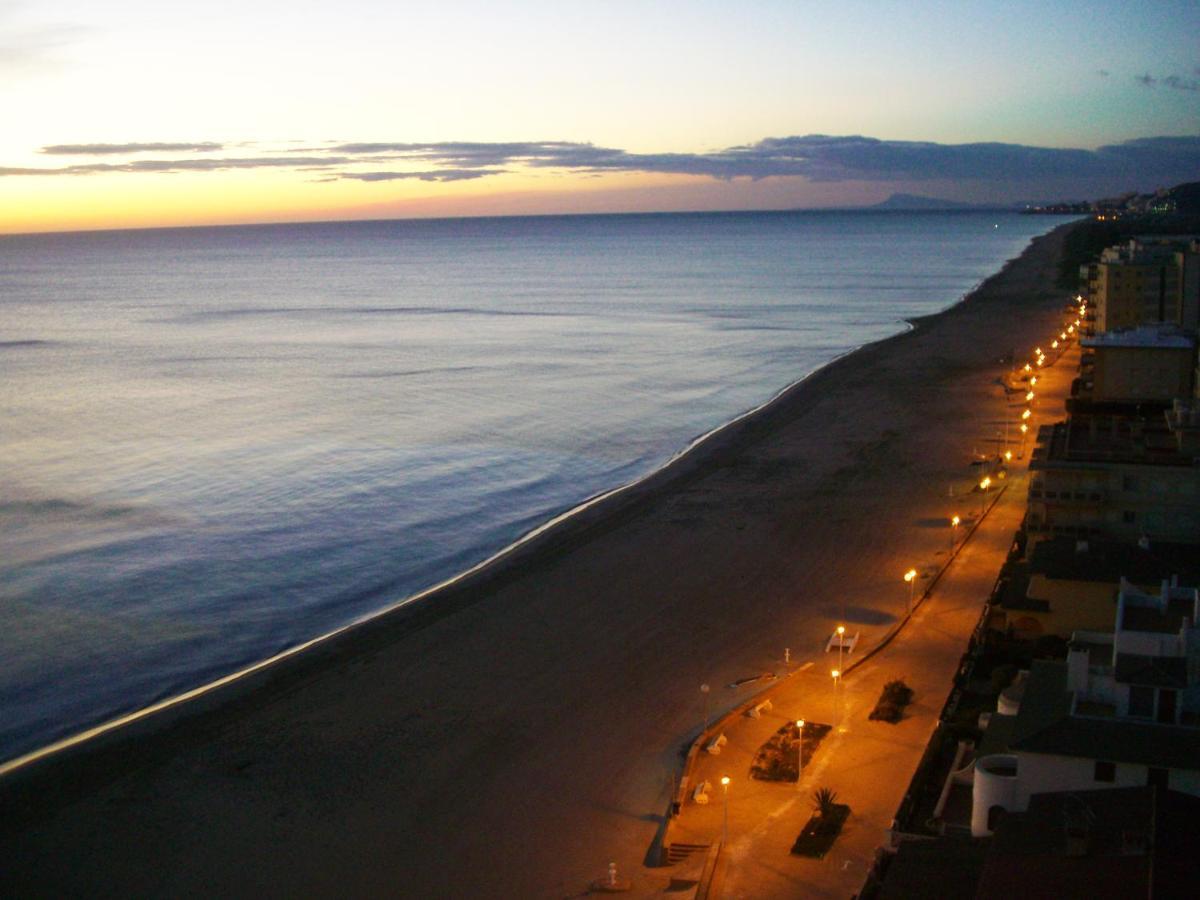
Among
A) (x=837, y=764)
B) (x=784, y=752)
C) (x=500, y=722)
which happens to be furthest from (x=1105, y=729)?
(x=500, y=722)

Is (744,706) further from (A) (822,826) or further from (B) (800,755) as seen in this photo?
(A) (822,826)

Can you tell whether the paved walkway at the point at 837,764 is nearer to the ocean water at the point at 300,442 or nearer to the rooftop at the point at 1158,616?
A: the rooftop at the point at 1158,616

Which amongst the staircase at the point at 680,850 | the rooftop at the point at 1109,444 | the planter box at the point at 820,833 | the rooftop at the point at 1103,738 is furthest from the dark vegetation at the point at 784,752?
the rooftop at the point at 1109,444

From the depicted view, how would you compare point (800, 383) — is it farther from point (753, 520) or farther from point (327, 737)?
point (327, 737)

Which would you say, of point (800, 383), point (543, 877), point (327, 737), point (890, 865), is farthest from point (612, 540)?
point (800, 383)

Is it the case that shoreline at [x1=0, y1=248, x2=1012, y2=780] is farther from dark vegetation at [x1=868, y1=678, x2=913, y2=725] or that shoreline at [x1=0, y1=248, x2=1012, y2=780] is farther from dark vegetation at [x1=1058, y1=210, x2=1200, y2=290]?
dark vegetation at [x1=1058, y1=210, x2=1200, y2=290]
